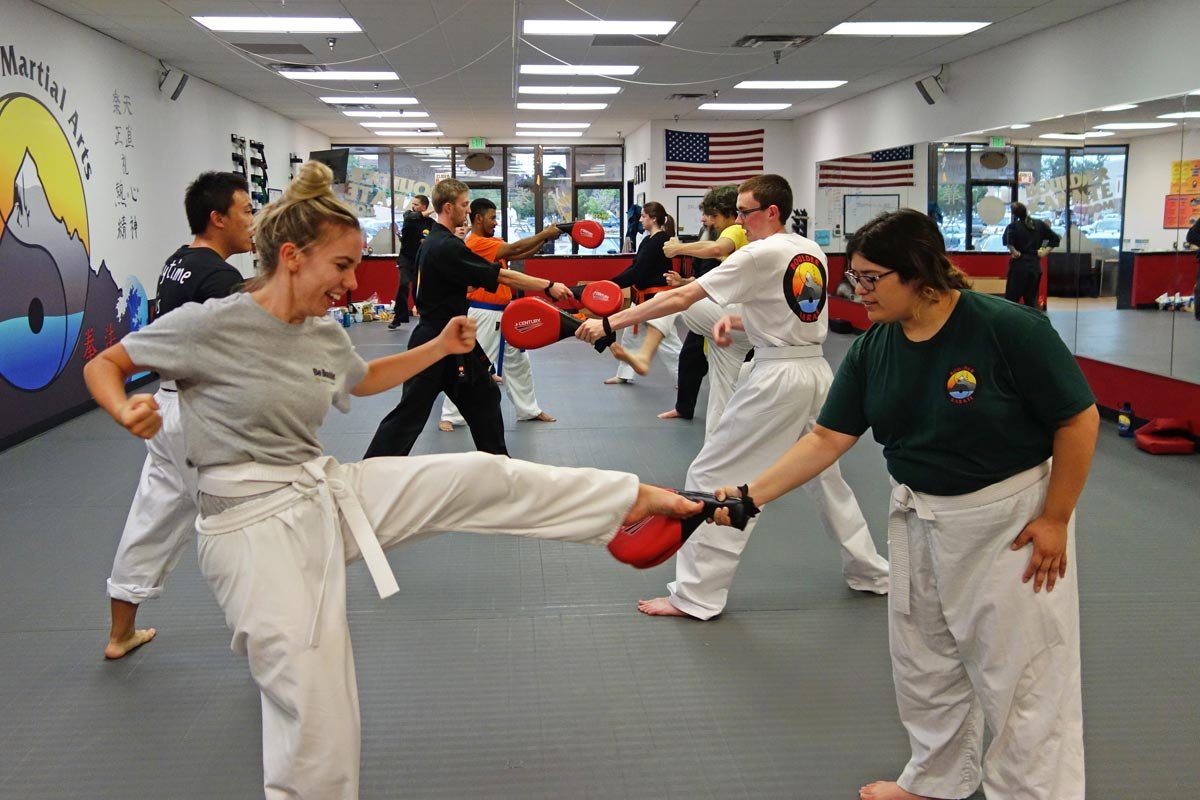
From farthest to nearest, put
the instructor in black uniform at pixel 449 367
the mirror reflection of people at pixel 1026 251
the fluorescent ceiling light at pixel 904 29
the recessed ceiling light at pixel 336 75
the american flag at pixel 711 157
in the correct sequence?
1. the american flag at pixel 711 157
2. the recessed ceiling light at pixel 336 75
3. the fluorescent ceiling light at pixel 904 29
4. the mirror reflection of people at pixel 1026 251
5. the instructor in black uniform at pixel 449 367

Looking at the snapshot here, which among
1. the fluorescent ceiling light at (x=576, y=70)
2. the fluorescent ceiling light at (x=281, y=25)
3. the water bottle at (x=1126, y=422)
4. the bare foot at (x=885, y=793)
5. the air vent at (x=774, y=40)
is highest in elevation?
the fluorescent ceiling light at (x=576, y=70)

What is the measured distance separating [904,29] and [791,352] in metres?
6.80

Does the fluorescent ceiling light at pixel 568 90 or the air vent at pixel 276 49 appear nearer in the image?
the air vent at pixel 276 49

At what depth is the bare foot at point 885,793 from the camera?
233 centimetres

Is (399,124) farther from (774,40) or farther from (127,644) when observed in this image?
(127,644)

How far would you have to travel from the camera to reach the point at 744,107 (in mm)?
15109

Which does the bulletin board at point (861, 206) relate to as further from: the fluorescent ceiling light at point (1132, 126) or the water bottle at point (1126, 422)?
the water bottle at point (1126, 422)

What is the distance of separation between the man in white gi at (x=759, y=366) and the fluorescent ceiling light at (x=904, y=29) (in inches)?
241

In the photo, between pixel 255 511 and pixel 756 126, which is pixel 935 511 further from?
pixel 756 126

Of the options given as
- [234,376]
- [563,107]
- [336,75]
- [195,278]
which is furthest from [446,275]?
[563,107]

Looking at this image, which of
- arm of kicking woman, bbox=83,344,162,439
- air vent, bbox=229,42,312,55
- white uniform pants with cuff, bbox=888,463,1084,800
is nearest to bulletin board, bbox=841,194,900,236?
air vent, bbox=229,42,312,55

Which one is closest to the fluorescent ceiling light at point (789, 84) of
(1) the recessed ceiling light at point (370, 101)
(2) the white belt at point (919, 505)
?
(1) the recessed ceiling light at point (370, 101)

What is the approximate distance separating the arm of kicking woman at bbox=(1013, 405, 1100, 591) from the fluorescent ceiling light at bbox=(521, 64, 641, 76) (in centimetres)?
990

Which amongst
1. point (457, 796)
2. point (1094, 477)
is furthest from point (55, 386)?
point (1094, 477)
